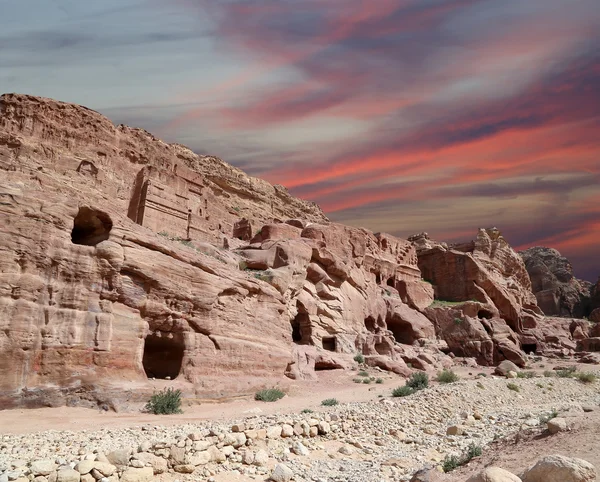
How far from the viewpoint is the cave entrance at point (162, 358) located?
1647 cm

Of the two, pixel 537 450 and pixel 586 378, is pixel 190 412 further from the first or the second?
pixel 586 378

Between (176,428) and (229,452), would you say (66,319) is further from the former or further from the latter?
(229,452)

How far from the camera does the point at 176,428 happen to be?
34.3ft

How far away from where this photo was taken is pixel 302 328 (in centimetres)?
2780

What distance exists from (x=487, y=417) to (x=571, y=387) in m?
10.6

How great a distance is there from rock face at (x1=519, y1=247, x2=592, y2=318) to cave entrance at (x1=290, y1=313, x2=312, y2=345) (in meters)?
58.6

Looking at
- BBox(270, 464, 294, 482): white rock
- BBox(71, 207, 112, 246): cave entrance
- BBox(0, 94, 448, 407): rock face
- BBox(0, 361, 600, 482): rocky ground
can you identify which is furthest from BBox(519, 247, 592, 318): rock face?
BBox(270, 464, 294, 482): white rock

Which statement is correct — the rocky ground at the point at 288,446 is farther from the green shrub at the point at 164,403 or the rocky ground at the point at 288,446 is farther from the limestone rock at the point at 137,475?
the green shrub at the point at 164,403

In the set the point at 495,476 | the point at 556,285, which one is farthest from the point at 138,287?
the point at 556,285

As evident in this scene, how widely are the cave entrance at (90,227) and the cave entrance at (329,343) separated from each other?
16.7m

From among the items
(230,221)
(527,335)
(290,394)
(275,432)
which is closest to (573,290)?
(527,335)

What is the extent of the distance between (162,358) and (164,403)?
3885 millimetres

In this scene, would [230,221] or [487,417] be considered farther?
[230,221]

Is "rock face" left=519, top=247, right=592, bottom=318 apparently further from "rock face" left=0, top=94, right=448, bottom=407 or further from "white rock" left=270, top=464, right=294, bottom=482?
"white rock" left=270, top=464, right=294, bottom=482
